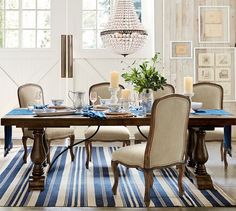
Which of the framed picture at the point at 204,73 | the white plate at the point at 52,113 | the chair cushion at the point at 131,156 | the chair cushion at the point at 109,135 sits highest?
the framed picture at the point at 204,73

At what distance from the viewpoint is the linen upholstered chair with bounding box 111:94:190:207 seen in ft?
10.8

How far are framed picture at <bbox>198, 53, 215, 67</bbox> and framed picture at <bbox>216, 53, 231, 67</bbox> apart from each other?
8cm

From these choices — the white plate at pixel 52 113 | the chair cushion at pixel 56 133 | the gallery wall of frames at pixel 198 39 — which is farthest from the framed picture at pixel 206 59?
the white plate at pixel 52 113

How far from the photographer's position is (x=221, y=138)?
457 cm

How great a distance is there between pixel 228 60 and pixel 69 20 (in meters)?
2.46

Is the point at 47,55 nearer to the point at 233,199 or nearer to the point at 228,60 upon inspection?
the point at 228,60

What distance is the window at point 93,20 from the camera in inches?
271

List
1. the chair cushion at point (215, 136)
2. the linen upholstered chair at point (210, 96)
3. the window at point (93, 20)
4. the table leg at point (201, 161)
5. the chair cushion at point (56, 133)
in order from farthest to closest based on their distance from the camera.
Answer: the window at point (93, 20)
the linen upholstered chair at point (210, 96)
the chair cushion at point (56, 133)
the chair cushion at point (215, 136)
the table leg at point (201, 161)

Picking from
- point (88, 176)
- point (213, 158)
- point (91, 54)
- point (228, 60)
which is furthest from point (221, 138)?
point (91, 54)

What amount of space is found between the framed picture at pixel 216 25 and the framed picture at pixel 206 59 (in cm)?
21

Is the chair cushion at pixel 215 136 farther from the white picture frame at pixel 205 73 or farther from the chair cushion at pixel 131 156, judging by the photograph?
the white picture frame at pixel 205 73

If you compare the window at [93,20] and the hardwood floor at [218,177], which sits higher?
the window at [93,20]

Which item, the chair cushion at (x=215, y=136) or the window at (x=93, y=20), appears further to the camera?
the window at (x=93, y=20)

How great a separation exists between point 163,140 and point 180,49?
11.6 ft
